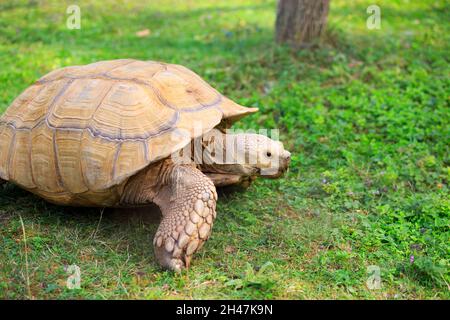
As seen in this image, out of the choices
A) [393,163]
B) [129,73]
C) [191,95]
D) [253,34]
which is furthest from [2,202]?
[253,34]

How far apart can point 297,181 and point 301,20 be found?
100.0 inches

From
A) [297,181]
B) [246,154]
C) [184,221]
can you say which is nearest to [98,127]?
[184,221]

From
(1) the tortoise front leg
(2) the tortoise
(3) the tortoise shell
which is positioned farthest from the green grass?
(3) the tortoise shell

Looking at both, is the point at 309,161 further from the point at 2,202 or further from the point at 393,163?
the point at 2,202

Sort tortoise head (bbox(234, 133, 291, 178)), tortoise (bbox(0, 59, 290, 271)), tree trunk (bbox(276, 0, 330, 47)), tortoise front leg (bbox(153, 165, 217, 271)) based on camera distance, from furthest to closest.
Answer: tree trunk (bbox(276, 0, 330, 47)), tortoise head (bbox(234, 133, 291, 178)), tortoise (bbox(0, 59, 290, 271)), tortoise front leg (bbox(153, 165, 217, 271))

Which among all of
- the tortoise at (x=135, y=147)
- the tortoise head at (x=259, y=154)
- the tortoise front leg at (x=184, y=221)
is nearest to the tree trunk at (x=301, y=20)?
the tortoise at (x=135, y=147)

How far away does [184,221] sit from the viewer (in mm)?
2953

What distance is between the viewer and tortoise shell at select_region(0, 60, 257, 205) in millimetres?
3191

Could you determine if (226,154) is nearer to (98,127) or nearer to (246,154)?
(246,154)

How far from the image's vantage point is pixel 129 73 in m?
3.56

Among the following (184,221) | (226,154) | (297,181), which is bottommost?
(297,181)

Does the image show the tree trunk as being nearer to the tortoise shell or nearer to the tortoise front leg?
the tortoise shell

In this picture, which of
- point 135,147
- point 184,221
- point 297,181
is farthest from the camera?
point 297,181

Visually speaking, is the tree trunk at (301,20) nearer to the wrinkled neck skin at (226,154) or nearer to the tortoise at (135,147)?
the tortoise at (135,147)
